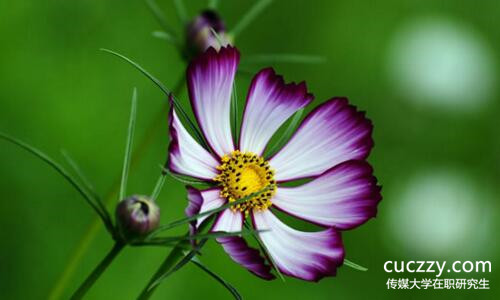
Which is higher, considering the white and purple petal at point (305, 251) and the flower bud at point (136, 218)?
the white and purple petal at point (305, 251)

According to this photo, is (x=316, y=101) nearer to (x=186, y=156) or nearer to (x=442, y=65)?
(x=442, y=65)

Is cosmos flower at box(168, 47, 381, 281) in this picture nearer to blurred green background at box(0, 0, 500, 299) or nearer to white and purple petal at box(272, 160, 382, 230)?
white and purple petal at box(272, 160, 382, 230)

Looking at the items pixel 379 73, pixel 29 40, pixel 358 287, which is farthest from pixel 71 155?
pixel 379 73

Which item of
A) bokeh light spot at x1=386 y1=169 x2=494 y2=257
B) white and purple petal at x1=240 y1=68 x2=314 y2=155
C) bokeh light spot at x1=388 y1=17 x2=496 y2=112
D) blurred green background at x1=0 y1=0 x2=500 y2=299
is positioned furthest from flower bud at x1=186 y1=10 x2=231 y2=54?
bokeh light spot at x1=388 y1=17 x2=496 y2=112

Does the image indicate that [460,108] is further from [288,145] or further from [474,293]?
[288,145]

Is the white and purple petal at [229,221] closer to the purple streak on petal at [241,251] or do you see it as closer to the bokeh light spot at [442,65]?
the purple streak on petal at [241,251]

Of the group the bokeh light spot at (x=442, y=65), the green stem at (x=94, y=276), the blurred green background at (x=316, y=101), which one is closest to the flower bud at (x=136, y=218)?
the green stem at (x=94, y=276)

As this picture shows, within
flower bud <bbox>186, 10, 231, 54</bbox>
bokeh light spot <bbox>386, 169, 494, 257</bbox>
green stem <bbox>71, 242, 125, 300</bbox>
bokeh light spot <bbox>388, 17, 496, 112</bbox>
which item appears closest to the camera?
green stem <bbox>71, 242, 125, 300</bbox>

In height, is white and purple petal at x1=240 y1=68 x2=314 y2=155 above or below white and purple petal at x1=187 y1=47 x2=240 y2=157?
above
